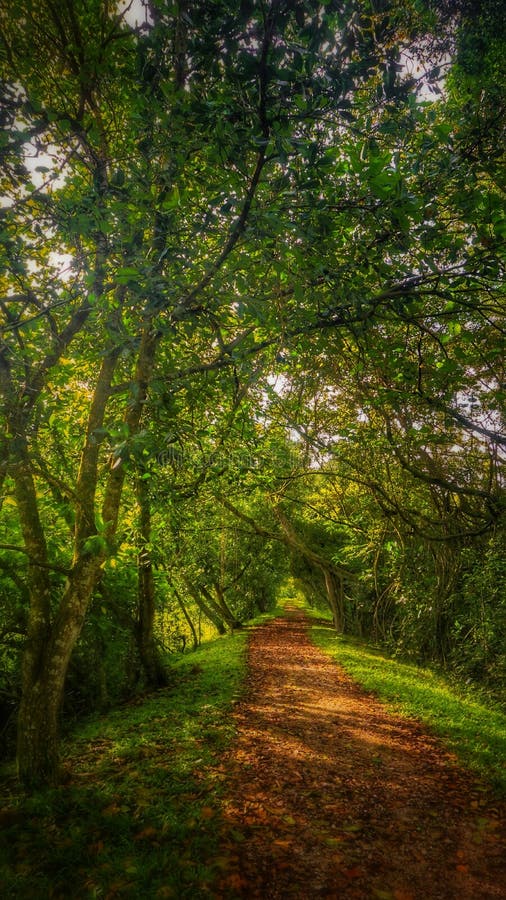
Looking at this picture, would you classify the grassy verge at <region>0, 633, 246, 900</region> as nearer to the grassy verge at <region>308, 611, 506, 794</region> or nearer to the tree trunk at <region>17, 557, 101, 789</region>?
the tree trunk at <region>17, 557, 101, 789</region>

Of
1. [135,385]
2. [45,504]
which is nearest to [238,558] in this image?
[45,504]

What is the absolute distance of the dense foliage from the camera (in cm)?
323

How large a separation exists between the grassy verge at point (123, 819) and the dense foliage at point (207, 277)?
76 cm

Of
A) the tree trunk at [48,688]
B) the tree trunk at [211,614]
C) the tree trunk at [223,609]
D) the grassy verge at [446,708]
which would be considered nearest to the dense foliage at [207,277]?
the tree trunk at [48,688]

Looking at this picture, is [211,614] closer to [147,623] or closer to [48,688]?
[147,623]

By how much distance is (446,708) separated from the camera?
9.88 metres

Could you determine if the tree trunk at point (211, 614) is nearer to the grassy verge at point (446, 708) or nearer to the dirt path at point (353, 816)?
the grassy verge at point (446, 708)

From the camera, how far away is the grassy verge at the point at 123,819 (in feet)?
13.6

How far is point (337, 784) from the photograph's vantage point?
626 centimetres

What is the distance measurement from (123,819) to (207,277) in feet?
19.8

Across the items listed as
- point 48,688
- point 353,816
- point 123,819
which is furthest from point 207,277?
point 353,816

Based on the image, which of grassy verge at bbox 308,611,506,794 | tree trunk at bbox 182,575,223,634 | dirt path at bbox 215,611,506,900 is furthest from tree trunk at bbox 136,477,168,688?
tree trunk at bbox 182,575,223,634

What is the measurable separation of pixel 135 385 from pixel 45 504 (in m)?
6.33

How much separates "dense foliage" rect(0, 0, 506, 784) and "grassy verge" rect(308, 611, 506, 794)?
138 cm
